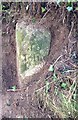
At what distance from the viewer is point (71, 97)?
8.44ft

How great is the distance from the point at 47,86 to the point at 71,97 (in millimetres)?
212

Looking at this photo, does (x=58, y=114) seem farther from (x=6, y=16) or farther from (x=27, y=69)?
(x=6, y=16)

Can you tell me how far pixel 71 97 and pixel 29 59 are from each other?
0.50 metres

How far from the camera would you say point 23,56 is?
9.25ft

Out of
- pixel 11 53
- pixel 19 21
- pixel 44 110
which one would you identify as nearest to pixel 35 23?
pixel 19 21

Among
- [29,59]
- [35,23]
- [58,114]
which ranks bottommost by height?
[58,114]

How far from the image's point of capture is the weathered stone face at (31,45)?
9.12 feet

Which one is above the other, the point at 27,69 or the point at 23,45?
the point at 23,45

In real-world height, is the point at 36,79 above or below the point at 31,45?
below

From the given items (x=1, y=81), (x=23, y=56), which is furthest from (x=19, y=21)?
(x=1, y=81)

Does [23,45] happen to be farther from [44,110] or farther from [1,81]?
[44,110]

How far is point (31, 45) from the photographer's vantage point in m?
2.79

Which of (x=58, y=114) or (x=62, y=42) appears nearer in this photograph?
(x=58, y=114)

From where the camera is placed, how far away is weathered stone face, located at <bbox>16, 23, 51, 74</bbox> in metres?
2.78
